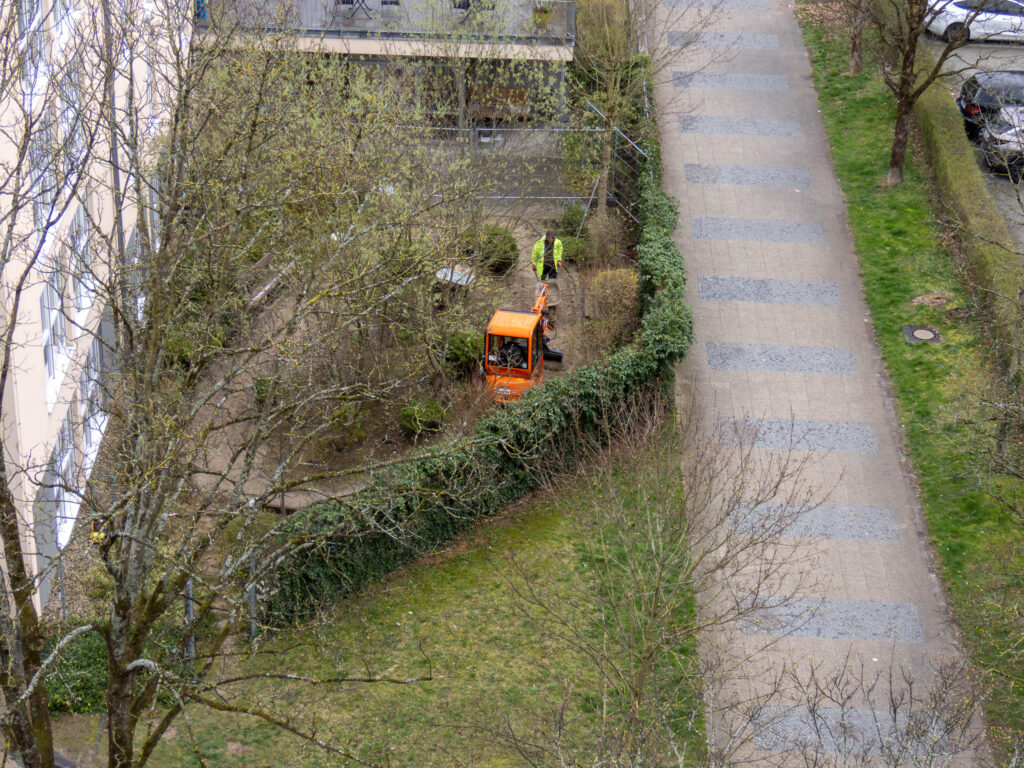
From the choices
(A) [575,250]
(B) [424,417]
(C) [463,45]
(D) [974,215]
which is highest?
(C) [463,45]

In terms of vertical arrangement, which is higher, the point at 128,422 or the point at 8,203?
the point at 8,203

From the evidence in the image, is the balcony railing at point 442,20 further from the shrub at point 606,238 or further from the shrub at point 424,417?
the shrub at point 424,417

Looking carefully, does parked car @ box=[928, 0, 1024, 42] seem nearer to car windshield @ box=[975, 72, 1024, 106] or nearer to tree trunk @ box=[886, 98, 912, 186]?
car windshield @ box=[975, 72, 1024, 106]

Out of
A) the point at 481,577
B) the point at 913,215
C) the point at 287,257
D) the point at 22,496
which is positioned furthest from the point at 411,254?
the point at 913,215

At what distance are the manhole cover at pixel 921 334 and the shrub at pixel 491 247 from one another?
9075 mm

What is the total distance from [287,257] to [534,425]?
6185 mm

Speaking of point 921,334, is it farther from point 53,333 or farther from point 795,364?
point 53,333

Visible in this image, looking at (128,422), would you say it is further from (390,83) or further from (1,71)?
(390,83)

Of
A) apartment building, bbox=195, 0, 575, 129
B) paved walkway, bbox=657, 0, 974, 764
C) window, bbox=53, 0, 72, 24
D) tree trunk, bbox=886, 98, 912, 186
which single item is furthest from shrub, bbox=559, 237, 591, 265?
window, bbox=53, 0, 72, 24

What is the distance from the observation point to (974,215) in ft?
97.6

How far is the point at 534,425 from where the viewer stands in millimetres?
24547

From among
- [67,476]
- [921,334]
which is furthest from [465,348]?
[921,334]

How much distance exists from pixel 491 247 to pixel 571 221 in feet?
15.9

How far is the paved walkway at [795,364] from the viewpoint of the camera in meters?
21.5
